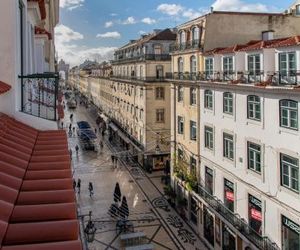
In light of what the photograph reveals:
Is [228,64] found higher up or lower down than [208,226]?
higher up

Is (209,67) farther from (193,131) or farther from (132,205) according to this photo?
(132,205)

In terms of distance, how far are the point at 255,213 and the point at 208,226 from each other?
7.21m

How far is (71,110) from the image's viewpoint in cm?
12219

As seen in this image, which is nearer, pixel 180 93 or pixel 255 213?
pixel 255 213

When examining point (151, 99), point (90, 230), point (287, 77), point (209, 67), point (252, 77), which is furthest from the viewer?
point (151, 99)

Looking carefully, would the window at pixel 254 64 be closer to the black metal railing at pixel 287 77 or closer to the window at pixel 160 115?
the black metal railing at pixel 287 77

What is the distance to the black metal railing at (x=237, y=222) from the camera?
20984mm

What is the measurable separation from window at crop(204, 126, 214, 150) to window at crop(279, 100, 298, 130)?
897 centimetres

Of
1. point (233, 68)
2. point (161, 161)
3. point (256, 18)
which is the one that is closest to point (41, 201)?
point (233, 68)

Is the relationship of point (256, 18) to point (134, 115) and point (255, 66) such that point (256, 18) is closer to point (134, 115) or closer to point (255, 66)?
point (255, 66)

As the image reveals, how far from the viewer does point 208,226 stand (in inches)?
1134

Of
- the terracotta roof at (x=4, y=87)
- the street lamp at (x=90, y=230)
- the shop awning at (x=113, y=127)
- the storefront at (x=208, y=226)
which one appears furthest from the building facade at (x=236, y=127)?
the shop awning at (x=113, y=127)

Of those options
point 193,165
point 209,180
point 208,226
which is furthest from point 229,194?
point 193,165

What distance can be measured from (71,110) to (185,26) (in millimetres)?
92788
